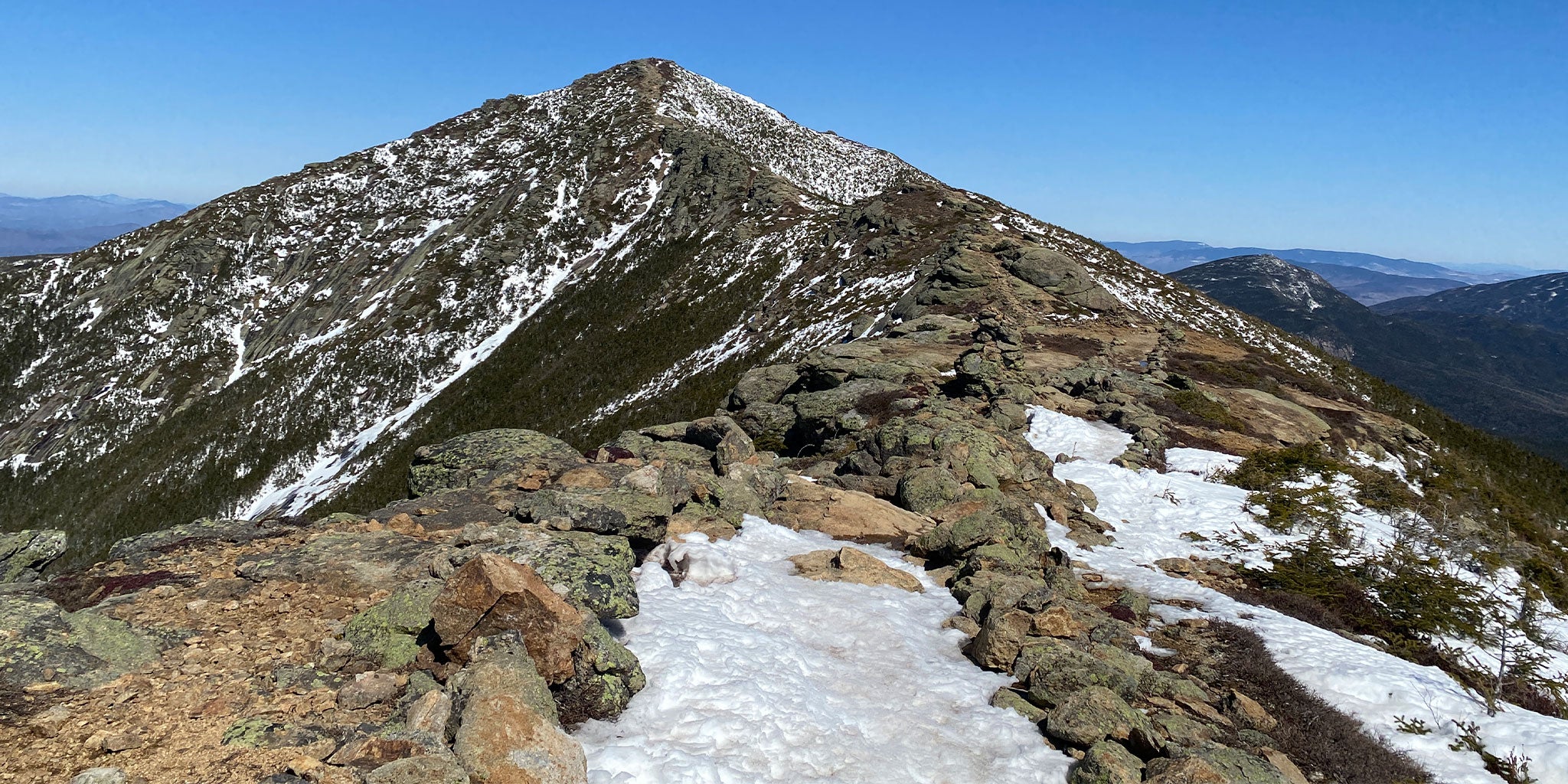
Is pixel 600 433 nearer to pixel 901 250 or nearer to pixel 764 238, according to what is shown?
pixel 901 250

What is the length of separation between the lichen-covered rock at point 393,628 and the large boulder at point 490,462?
20.4ft

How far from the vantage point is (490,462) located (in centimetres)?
1723

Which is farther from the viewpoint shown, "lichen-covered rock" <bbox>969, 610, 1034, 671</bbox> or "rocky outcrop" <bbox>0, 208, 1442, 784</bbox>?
"lichen-covered rock" <bbox>969, 610, 1034, 671</bbox>

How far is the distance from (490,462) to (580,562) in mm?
6430

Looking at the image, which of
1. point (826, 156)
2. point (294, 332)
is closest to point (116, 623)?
point (294, 332)

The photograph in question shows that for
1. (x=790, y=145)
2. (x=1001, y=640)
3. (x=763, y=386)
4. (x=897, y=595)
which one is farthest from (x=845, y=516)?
(x=790, y=145)

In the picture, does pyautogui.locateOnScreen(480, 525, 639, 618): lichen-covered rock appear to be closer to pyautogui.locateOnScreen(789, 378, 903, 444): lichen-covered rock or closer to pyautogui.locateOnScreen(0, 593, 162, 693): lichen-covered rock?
pyautogui.locateOnScreen(0, 593, 162, 693): lichen-covered rock

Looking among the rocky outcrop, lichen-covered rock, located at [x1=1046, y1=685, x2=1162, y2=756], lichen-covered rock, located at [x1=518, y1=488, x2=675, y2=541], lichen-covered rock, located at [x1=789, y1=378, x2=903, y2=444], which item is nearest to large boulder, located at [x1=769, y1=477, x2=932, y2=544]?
the rocky outcrop

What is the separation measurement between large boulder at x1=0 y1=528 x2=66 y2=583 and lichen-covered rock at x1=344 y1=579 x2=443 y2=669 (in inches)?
191

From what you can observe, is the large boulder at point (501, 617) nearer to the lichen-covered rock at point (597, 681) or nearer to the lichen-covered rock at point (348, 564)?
the lichen-covered rock at point (597, 681)

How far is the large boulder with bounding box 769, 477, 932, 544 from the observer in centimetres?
1819

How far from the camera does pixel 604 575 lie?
12.0 meters

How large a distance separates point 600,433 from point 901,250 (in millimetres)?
34663

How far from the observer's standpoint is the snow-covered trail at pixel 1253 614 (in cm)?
1027
